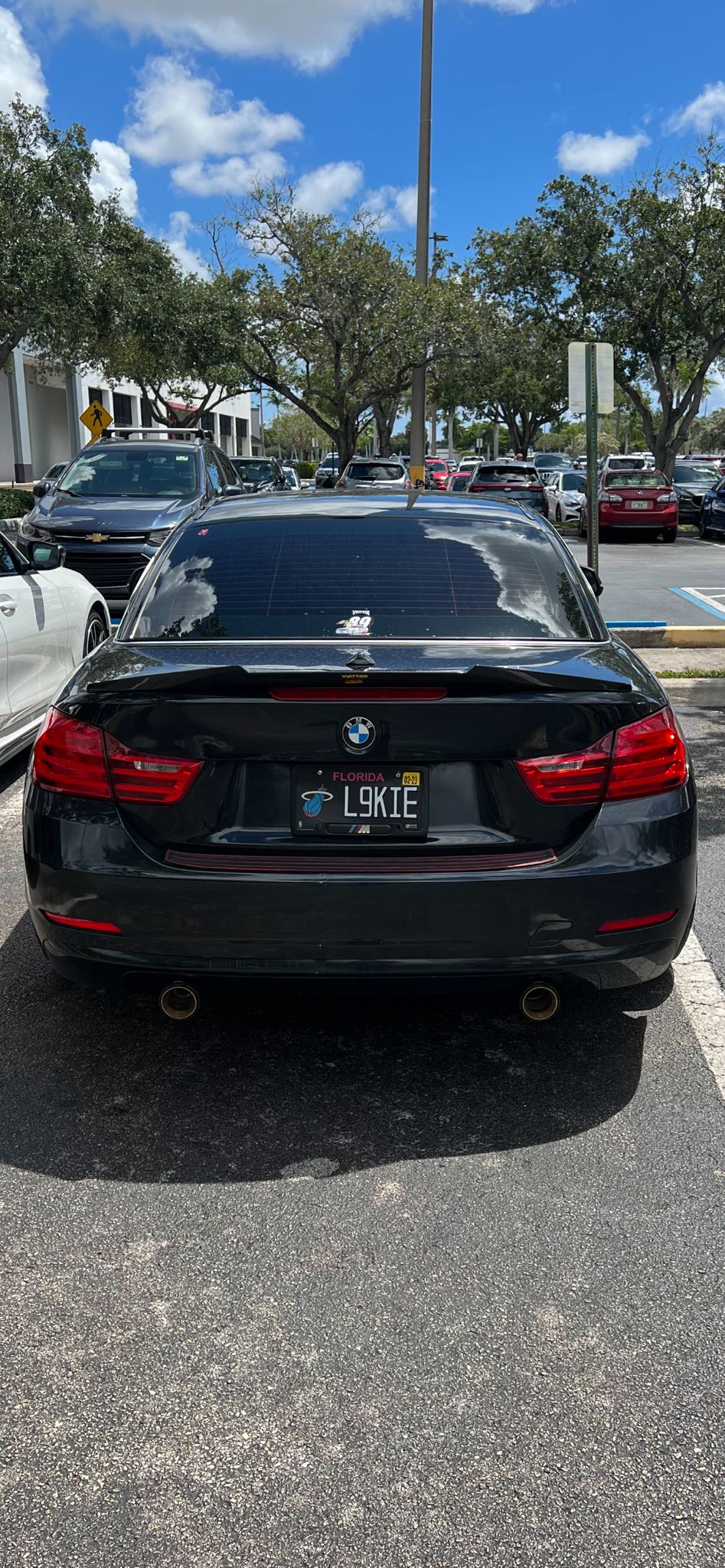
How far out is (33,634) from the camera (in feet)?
23.2

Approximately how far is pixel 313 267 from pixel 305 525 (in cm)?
2656

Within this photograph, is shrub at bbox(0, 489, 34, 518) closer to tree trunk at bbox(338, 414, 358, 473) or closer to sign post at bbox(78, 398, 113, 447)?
sign post at bbox(78, 398, 113, 447)

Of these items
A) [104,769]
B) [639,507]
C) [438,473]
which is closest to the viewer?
[104,769]

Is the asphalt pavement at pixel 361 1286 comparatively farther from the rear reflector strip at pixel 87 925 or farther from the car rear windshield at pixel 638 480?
the car rear windshield at pixel 638 480

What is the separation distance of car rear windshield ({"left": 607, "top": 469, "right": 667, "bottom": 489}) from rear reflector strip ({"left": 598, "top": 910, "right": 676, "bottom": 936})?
947 inches

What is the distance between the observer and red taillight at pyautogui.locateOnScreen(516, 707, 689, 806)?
3.29m

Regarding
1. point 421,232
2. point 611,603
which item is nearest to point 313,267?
point 421,232

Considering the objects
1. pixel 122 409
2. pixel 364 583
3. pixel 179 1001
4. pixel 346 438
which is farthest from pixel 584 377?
pixel 122 409

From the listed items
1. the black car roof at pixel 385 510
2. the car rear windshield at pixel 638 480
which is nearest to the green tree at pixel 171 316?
the car rear windshield at pixel 638 480

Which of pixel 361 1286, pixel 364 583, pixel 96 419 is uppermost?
pixel 96 419

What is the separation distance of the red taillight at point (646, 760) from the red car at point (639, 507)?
22926mm

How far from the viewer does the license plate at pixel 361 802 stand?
3293 mm

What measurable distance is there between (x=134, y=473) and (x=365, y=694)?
10.9m

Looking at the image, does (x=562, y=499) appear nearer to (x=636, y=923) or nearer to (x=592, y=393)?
(x=592, y=393)
